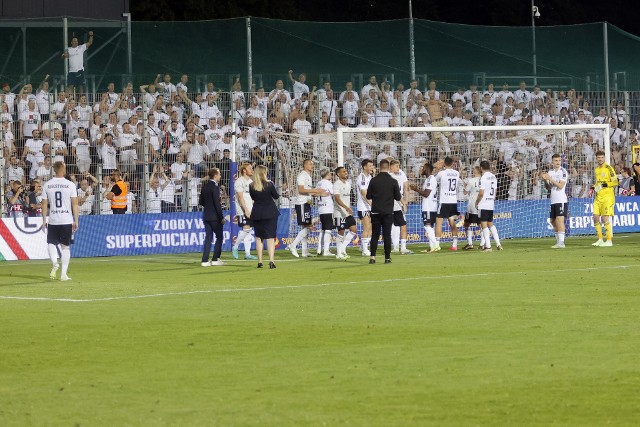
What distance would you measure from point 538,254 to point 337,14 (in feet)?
136

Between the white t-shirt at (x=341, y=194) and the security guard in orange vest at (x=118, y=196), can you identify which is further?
the security guard in orange vest at (x=118, y=196)

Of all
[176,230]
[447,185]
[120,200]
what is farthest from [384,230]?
[120,200]

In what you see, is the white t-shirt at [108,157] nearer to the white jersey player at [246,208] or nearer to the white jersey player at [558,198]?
the white jersey player at [246,208]

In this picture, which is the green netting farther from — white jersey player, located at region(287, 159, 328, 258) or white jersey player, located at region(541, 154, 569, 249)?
white jersey player, located at region(541, 154, 569, 249)

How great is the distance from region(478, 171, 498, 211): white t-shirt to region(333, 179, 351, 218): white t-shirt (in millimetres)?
3120

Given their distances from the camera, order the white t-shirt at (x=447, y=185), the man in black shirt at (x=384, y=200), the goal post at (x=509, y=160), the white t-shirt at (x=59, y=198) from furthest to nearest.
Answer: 1. the goal post at (x=509, y=160)
2. the white t-shirt at (x=447, y=185)
3. the man in black shirt at (x=384, y=200)
4. the white t-shirt at (x=59, y=198)

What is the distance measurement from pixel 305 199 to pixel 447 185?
11.7 feet

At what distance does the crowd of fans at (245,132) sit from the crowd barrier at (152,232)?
0.35 m

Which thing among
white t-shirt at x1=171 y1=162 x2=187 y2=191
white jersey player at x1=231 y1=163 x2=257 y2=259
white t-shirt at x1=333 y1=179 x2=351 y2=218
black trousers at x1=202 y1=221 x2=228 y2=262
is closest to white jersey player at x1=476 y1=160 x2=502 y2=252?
white t-shirt at x1=333 y1=179 x2=351 y2=218

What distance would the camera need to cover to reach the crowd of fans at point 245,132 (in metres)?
30.7

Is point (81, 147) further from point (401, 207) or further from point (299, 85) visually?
point (401, 207)

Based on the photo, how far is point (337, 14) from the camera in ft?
220

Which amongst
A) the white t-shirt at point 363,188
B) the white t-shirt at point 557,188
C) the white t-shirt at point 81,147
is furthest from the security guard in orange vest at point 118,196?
the white t-shirt at point 557,188

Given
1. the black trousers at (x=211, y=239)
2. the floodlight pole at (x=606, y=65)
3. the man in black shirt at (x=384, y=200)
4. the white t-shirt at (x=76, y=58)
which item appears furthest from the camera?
the floodlight pole at (x=606, y=65)
